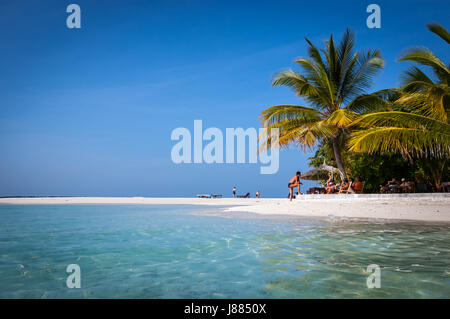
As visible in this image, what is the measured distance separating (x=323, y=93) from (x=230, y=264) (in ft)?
42.7

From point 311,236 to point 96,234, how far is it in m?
5.39

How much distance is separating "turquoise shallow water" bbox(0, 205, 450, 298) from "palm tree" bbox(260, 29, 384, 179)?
332 inches

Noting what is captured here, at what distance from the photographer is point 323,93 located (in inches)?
623

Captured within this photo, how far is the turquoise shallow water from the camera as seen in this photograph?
138 inches

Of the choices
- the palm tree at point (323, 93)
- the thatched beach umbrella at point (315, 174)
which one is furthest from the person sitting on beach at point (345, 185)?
the thatched beach umbrella at point (315, 174)

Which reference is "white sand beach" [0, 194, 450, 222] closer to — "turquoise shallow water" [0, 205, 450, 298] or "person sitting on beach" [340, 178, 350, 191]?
"person sitting on beach" [340, 178, 350, 191]

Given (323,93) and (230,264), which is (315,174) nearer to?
(323,93)

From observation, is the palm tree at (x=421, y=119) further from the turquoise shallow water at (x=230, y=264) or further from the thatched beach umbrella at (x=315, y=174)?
the thatched beach umbrella at (x=315, y=174)

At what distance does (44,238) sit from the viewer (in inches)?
296

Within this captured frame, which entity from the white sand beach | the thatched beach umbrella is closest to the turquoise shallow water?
the white sand beach

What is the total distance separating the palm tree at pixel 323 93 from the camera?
1555 cm

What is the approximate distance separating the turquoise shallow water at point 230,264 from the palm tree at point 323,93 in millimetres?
8428
